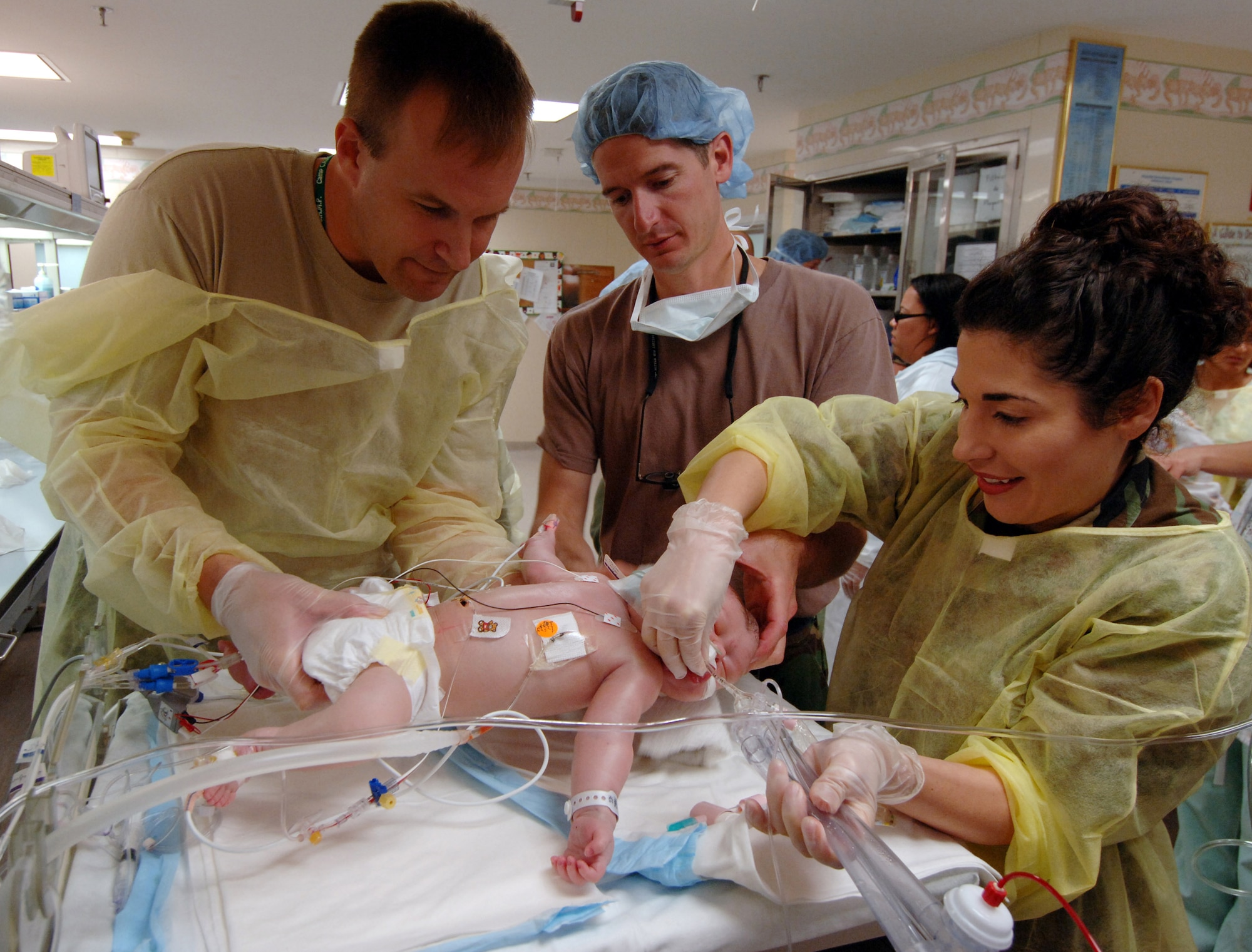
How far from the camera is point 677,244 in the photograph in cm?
170

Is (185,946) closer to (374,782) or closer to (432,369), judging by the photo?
(374,782)

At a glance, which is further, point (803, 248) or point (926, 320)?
point (803, 248)

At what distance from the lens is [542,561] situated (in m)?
1.61

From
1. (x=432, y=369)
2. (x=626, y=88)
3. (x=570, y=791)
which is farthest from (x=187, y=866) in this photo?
(x=626, y=88)

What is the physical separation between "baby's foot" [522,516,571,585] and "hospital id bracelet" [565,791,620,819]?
537mm

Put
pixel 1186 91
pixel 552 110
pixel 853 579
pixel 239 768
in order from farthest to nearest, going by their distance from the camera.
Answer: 1. pixel 552 110
2. pixel 1186 91
3. pixel 853 579
4. pixel 239 768

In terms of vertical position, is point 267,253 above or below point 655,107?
below

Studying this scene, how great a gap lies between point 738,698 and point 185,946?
0.80m

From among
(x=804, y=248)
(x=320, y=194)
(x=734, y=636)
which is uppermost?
(x=804, y=248)

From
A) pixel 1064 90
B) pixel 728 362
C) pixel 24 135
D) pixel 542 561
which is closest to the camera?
pixel 542 561

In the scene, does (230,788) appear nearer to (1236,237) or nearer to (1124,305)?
(1124,305)

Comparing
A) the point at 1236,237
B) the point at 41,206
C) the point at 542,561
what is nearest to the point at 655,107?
the point at 542,561

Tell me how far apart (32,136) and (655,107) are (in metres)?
8.27

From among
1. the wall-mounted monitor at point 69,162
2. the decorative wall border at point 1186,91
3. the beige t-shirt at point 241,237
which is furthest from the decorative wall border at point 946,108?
the wall-mounted monitor at point 69,162
